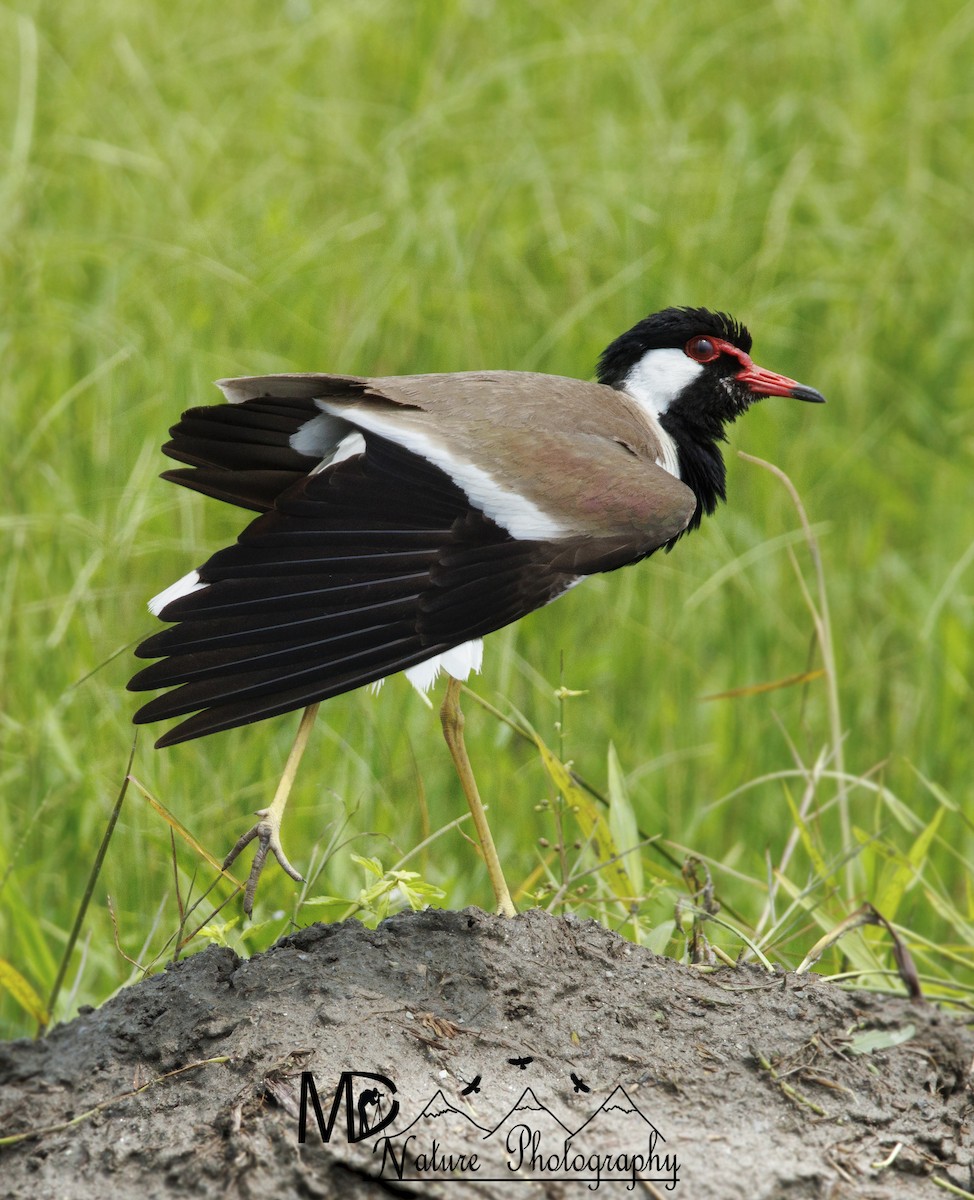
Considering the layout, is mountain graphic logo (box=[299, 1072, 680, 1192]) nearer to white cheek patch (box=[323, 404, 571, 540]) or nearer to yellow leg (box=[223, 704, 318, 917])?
yellow leg (box=[223, 704, 318, 917])

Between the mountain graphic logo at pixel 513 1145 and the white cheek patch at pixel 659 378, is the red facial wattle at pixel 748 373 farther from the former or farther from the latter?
the mountain graphic logo at pixel 513 1145

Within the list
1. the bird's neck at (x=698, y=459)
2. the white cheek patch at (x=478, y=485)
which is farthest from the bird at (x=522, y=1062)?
the bird's neck at (x=698, y=459)

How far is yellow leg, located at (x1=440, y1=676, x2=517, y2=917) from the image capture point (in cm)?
382

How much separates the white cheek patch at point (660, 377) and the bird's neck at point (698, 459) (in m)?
0.05

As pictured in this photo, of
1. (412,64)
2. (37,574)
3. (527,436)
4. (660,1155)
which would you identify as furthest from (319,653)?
(412,64)

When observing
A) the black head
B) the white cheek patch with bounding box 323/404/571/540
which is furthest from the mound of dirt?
the black head

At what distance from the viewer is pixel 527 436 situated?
386cm

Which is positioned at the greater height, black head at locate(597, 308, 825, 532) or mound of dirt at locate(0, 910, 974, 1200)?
black head at locate(597, 308, 825, 532)

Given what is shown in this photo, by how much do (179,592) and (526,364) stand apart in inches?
112

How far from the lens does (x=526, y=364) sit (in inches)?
242

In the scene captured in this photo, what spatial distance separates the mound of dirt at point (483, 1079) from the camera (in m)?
2.74

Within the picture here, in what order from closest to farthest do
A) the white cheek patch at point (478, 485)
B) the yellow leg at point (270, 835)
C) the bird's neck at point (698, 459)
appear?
1. the yellow leg at point (270, 835)
2. the white cheek patch at point (478, 485)
3. the bird's neck at point (698, 459)

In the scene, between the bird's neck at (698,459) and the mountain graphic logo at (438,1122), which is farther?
the bird's neck at (698,459)

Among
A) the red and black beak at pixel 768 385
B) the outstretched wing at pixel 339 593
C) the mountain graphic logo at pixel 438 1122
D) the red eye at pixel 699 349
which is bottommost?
the mountain graphic logo at pixel 438 1122
